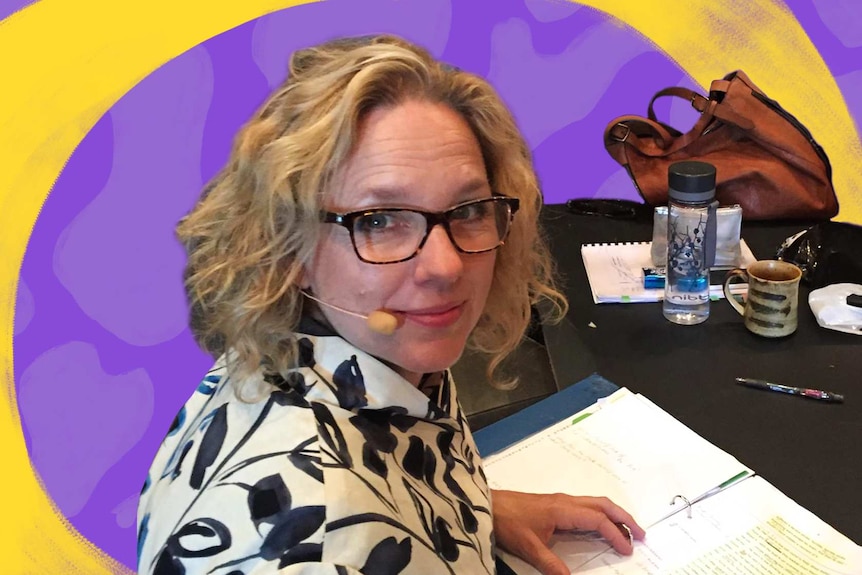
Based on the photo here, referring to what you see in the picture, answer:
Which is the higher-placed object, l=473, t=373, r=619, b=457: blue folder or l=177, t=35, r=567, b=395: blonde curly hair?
l=177, t=35, r=567, b=395: blonde curly hair

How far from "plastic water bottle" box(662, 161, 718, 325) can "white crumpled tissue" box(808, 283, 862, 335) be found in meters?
0.18

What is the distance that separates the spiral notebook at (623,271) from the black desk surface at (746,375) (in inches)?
0.8

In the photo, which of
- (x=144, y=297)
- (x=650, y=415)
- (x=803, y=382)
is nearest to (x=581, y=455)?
(x=650, y=415)

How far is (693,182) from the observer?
132cm

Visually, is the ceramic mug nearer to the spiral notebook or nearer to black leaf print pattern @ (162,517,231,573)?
the spiral notebook

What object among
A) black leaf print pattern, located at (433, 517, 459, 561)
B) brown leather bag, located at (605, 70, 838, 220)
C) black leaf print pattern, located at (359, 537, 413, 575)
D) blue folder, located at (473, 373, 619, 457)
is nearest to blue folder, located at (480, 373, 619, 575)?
blue folder, located at (473, 373, 619, 457)

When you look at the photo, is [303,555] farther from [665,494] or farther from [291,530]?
[665,494]

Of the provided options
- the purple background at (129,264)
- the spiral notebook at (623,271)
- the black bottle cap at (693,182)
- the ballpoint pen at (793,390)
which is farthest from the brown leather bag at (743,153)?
the ballpoint pen at (793,390)

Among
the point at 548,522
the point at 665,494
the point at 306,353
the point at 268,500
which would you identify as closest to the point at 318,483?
the point at 268,500

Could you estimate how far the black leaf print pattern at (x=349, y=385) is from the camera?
0.76 m

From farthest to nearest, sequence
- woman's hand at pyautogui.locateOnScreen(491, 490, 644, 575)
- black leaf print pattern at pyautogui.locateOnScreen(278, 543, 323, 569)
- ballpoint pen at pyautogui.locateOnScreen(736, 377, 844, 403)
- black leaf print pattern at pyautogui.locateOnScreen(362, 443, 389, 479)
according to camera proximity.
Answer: ballpoint pen at pyautogui.locateOnScreen(736, 377, 844, 403), woman's hand at pyautogui.locateOnScreen(491, 490, 644, 575), black leaf print pattern at pyautogui.locateOnScreen(362, 443, 389, 479), black leaf print pattern at pyautogui.locateOnScreen(278, 543, 323, 569)

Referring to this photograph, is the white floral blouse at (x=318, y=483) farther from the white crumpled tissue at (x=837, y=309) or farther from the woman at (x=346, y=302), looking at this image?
the white crumpled tissue at (x=837, y=309)

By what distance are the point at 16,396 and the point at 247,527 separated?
1003 mm

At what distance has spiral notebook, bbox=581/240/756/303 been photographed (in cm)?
144
